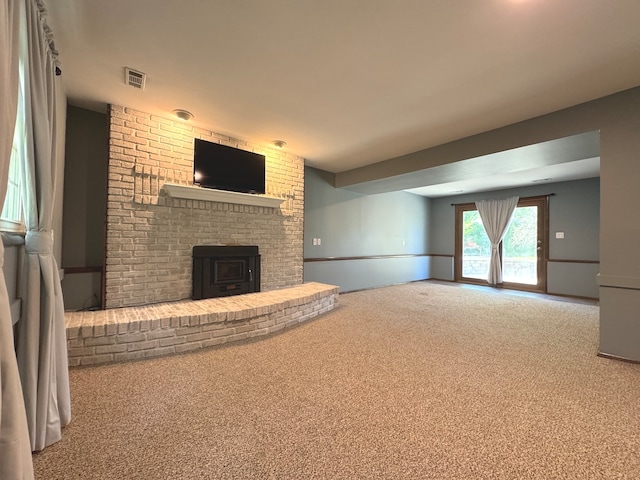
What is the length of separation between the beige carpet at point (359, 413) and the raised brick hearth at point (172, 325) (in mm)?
157

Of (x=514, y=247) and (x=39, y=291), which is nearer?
(x=39, y=291)

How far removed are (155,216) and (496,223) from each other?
7.06m

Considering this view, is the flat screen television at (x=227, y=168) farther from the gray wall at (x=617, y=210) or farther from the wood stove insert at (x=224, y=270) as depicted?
the gray wall at (x=617, y=210)

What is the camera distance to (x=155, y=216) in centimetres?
320

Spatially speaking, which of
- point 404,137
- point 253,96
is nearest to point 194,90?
Answer: point 253,96

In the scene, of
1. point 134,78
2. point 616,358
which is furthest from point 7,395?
point 616,358

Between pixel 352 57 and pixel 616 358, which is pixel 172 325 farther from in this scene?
pixel 616 358

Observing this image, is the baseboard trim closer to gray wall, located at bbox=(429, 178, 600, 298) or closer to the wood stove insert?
gray wall, located at bbox=(429, 178, 600, 298)

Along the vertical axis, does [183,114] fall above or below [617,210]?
above

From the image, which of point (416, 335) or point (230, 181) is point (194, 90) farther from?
point (416, 335)

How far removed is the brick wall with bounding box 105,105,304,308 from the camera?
2943 millimetres

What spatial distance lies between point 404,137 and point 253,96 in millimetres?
1986

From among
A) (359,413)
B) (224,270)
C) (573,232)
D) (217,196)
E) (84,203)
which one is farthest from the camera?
(573,232)

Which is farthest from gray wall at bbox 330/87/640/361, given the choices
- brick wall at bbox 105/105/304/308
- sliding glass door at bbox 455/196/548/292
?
sliding glass door at bbox 455/196/548/292
